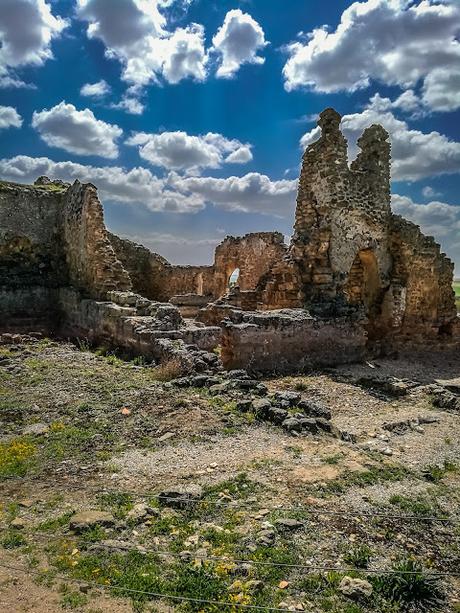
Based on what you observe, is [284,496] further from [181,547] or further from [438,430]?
[438,430]

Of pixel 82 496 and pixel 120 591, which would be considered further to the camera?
pixel 82 496

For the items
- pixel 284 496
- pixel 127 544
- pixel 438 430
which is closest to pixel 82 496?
pixel 127 544

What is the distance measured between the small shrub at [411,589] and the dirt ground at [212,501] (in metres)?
0.02

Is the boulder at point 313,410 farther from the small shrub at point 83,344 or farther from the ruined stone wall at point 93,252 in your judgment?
the ruined stone wall at point 93,252

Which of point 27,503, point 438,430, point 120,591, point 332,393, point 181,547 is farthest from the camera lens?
point 332,393

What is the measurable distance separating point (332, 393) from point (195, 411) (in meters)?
3.63

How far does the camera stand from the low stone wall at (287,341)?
10.4 m

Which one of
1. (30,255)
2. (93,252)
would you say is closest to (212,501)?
(93,252)

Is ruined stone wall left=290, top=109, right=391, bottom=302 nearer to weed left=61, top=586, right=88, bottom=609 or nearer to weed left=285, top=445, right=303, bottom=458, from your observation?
weed left=285, top=445, right=303, bottom=458

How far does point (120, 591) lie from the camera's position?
3.38 metres

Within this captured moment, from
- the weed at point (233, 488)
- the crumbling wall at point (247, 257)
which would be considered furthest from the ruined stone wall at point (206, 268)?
the weed at point (233, 488)

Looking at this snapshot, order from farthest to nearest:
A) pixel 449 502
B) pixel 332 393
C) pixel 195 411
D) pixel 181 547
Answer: pixel 332 393
pixel 195 411
pixel 449 502
pixel 181 547

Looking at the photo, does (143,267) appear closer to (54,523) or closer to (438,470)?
(438,470)

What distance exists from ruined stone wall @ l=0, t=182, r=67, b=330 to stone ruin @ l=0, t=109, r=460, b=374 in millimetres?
34
